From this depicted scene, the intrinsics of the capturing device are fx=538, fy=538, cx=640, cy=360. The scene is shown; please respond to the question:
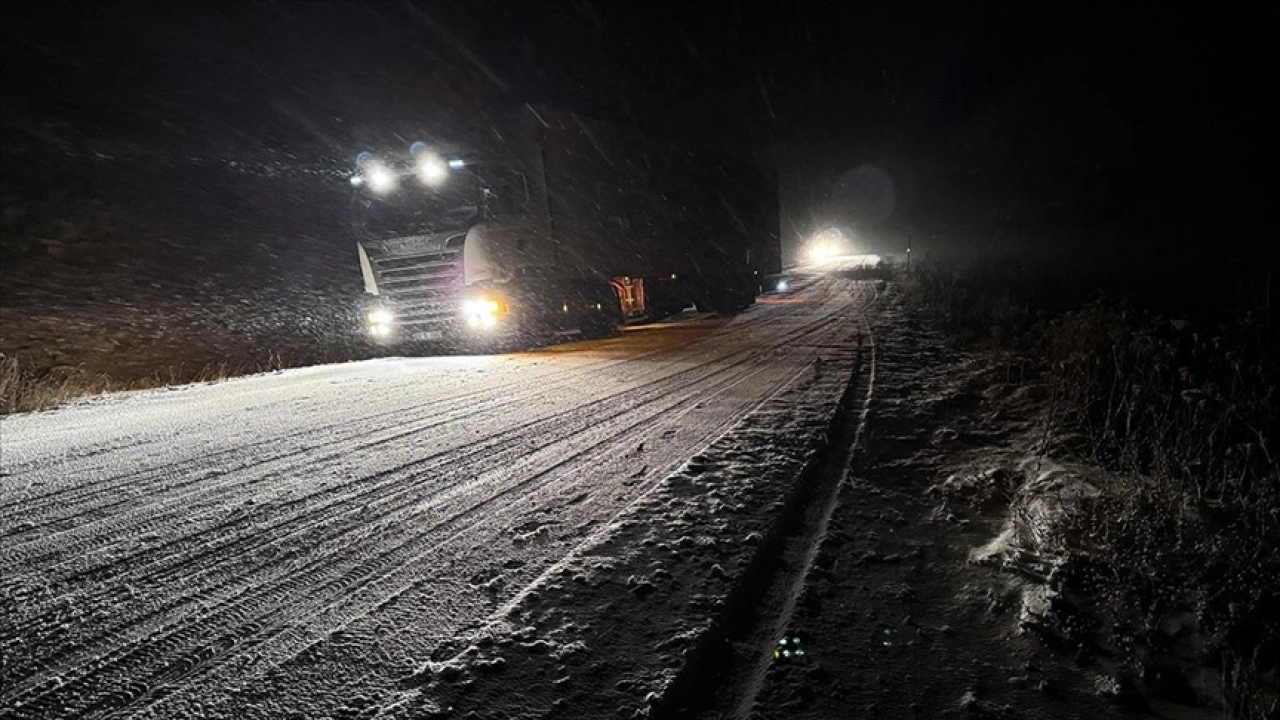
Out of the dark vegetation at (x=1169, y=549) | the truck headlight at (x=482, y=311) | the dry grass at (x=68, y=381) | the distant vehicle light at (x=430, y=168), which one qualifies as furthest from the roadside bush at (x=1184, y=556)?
the distant vehicle light at (x=430, y=168)

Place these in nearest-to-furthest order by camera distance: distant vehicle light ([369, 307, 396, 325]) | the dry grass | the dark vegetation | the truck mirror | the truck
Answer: the dark vegetation, the dry grass, the truck, the truck mirror, distant vehicle light ([369, 307, 396, 325])

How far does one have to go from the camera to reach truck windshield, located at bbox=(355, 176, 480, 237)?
1093 centimetres

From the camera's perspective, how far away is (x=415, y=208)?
11.0 metres

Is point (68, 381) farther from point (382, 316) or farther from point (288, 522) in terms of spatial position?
point (288, 522)

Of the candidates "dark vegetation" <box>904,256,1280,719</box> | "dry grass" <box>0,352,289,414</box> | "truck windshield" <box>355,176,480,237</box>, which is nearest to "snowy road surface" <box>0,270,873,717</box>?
"dry grass" <box>0,352,289,414</box>

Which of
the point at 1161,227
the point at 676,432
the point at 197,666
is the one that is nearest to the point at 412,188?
the point at 676,432

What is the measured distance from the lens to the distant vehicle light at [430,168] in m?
11.0

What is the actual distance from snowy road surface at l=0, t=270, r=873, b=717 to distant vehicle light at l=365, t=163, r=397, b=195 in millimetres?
5988

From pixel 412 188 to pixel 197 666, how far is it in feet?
35.4

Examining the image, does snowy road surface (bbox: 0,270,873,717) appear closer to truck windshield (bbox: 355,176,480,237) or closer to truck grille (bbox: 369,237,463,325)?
truck grille (bbox: 369,237,463,325)

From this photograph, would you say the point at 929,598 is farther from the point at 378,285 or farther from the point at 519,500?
the point at 378,285

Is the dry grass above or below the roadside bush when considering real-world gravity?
above

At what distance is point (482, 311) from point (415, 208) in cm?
253

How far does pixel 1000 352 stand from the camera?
7.02 m
